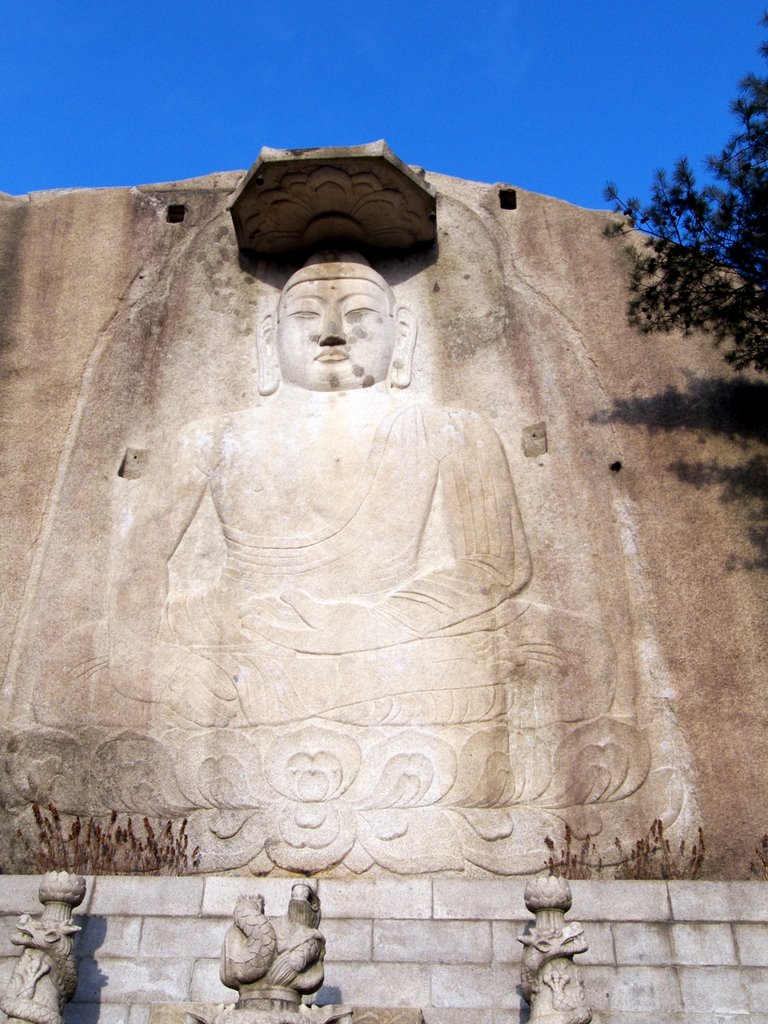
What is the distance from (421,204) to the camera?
944 centimetres

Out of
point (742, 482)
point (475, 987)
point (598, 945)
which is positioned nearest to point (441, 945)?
point (475, 987)

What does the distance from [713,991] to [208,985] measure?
250 cm

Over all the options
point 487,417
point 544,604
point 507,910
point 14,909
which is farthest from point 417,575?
point 14,909

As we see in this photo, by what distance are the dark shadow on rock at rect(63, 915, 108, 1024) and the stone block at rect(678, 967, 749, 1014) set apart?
2.90 meters

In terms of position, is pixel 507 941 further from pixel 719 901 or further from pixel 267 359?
pixel 267 359

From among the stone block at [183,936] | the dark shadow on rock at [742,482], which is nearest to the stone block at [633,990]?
the stone block at [183,936]

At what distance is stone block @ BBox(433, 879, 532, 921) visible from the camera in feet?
20.8

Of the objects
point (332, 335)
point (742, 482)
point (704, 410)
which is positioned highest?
point (332, 335)

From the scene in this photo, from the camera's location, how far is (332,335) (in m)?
8.97

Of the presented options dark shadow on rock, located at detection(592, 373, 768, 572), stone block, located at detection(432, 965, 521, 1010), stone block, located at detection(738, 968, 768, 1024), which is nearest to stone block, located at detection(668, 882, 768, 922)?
stone block, located at detection(738, 968, 768, 1024)

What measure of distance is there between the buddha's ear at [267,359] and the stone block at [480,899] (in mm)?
4098

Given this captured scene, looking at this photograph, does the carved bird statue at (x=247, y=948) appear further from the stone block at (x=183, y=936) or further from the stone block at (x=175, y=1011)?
the stone block at (x=183, y=936)

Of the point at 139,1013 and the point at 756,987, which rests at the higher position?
the point at 756,987

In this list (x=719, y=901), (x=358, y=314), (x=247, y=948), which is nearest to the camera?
(x=247, y=948)
